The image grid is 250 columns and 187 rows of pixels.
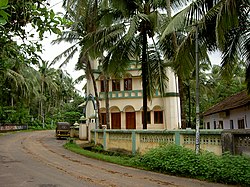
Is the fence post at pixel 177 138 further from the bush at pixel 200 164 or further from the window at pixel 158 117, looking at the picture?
the window at pixel 158 117

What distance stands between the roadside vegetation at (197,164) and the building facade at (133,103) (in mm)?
16461

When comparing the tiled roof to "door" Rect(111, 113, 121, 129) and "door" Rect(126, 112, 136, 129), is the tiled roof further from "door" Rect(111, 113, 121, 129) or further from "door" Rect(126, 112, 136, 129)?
"door" Rect(111, 113, 121, 129)

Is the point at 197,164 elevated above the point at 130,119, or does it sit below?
below

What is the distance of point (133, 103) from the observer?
28469 millimetres

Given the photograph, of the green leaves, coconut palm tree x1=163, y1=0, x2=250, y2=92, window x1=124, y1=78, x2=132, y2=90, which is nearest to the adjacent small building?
coconut palm tree x1=163, y1=0, x2=250, y2=92

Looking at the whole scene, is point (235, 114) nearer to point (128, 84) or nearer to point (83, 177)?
point (83, 177)

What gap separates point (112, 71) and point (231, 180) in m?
8.83

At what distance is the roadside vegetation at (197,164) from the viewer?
7911 millimetres

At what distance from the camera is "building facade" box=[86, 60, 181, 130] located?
90.4 ft

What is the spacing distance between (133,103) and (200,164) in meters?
19.6

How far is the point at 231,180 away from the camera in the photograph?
7.92 metres

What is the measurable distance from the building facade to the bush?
1698cm

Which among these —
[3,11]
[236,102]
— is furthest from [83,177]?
[236,102]

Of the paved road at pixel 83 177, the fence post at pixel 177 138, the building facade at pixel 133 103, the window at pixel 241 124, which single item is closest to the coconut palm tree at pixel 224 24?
the fence post at pixel 177 138
